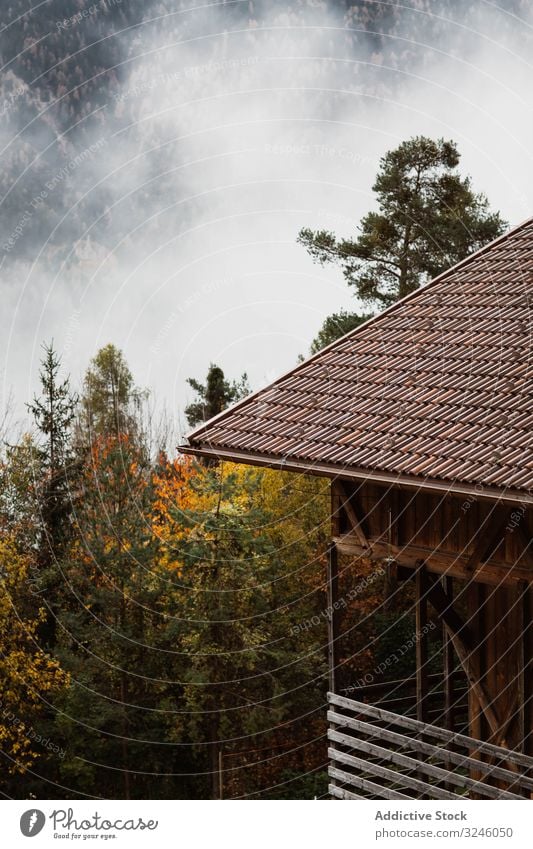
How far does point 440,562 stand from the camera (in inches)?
317

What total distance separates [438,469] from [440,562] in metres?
1.43

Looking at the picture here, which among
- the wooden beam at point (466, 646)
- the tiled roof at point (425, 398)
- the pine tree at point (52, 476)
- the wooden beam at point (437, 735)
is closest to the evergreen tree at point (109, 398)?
the pine tree at point (52, 476)

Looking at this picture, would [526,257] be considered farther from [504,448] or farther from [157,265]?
[157,265]

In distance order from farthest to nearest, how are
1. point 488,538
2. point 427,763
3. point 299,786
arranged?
point 299,786 < point 427,763 < point 488,538

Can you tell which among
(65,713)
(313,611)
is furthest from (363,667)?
(65,713)

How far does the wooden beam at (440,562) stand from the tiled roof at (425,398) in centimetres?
103

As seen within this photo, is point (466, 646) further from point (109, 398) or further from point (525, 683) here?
point (109, 398)

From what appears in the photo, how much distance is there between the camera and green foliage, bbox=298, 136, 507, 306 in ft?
74.7

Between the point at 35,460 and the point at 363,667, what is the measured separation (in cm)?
872

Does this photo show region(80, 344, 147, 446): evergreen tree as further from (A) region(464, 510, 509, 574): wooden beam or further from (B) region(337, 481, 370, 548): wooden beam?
(A) region(464, 510, 509, 574): wooden beam

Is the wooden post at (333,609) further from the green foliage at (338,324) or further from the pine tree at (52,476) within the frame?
the green foliage at (338,324)

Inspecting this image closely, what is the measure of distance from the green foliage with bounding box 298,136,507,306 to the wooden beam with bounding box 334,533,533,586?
14.9 m

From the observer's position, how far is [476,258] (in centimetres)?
1070

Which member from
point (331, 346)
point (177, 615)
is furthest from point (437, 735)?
point (177, 615)
